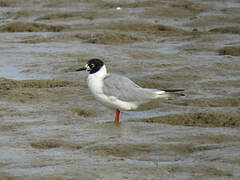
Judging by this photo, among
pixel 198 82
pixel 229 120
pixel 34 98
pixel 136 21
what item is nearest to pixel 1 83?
pixel 34 98

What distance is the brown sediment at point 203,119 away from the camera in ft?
26.0

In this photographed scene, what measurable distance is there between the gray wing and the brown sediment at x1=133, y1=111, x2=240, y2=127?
27 cm

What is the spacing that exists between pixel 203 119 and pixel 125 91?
37.8 inches

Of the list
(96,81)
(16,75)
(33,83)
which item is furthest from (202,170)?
(16,75)

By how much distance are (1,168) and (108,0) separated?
13.5m

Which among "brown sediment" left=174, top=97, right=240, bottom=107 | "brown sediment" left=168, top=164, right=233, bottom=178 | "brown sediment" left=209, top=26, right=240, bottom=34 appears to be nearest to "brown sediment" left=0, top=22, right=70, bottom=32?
"brown sediment" left=209, top=26, right=240, bottom=34

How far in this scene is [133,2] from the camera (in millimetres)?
18656

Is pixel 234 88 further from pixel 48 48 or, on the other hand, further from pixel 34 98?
pixel 48 48

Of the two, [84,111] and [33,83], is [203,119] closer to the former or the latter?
[84,111]

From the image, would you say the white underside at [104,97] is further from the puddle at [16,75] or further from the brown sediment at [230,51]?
the brown sediment at [230,51]

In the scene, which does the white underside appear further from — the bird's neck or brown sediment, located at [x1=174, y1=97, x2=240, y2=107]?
brown sediment, located at [x1=174, y1=97, x2=240, y2=107]

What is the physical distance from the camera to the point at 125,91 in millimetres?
8281

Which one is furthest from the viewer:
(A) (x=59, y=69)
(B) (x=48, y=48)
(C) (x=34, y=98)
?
(B) (x=48, y=48)

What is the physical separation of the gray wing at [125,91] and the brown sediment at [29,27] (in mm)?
7212
